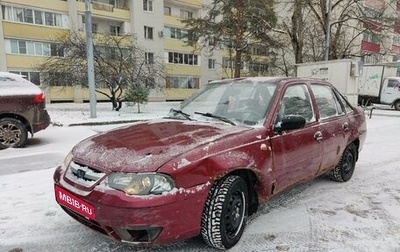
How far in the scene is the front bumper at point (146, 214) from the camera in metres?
2.40

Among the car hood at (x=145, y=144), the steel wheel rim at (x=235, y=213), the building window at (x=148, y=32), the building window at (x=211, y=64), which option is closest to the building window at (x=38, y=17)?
the building window at (x=148, y=32)

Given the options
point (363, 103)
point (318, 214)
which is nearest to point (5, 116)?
point (318, 214)

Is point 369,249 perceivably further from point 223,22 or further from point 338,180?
point 223,22

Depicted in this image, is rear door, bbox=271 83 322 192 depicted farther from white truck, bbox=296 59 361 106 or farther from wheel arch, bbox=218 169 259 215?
white truck, bbox=296 59 361 106

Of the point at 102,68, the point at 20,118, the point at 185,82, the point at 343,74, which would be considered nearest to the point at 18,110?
the point at 20,118

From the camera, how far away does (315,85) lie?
4441mm

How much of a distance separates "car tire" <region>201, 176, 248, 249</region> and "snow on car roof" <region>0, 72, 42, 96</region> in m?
5.94

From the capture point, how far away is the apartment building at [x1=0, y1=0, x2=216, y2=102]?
87.9 ft

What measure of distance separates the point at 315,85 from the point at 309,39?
22894 mm

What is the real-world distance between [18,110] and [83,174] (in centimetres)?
526

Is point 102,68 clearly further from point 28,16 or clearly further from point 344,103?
point 344,103

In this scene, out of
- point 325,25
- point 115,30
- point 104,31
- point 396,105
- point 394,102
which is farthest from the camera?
point 115,30

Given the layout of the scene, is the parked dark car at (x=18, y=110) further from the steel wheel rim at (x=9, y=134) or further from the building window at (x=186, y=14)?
the building window at (x=186, y=14)

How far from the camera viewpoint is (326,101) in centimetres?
455
